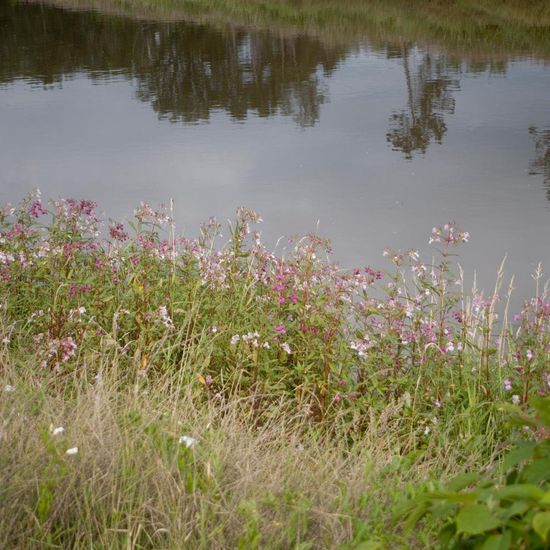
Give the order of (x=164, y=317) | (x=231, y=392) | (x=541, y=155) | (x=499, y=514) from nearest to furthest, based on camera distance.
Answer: (x=499, y=514)
(x=231, y=392)
(x=164, y=317)
(x=541, y=155)

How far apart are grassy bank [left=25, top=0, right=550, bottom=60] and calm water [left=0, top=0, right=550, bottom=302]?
0.59 meters

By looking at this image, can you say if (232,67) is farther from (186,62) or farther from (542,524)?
(542,524)

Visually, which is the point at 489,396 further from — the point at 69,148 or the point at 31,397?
the point at 69,148

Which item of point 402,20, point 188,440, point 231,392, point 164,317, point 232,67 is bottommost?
point 231,392

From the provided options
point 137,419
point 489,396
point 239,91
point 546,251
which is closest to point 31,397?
point 137,419

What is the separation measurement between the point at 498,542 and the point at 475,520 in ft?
0.19

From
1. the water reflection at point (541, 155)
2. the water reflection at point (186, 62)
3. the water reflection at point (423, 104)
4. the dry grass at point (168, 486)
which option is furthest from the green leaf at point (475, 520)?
the water reflection at point (186, 62)

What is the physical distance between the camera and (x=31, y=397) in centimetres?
376

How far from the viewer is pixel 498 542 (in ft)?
5.48

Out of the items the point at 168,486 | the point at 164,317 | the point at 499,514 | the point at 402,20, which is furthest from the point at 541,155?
the point at 402,20

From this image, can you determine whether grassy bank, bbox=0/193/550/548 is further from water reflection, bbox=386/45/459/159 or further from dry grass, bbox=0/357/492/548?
water reflection, bbox=386/45/459/159

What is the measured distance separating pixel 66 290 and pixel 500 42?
1143cm

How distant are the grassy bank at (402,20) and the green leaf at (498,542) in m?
12.7

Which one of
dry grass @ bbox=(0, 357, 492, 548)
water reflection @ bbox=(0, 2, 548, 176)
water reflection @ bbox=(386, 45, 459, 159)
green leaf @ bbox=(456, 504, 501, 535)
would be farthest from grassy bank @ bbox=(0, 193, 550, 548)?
water reflection @ bbox=(0, 2, 548, 176)
